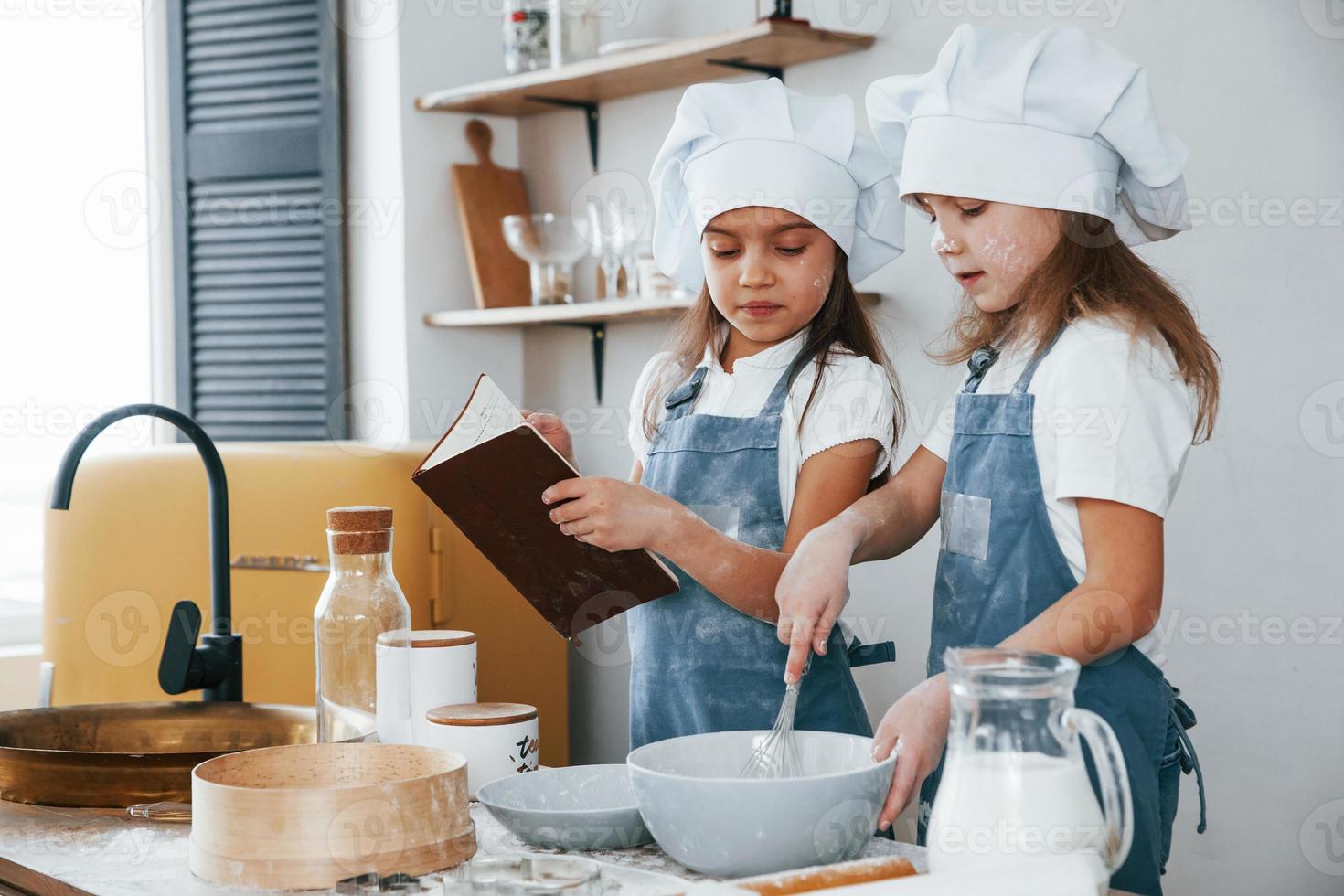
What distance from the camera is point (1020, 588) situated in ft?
4.27

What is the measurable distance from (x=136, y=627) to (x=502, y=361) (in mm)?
978

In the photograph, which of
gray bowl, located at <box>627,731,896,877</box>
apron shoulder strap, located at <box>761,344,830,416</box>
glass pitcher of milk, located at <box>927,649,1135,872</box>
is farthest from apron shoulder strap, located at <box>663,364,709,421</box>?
glass pitcher of milk, located at <box>927,649,1135,872</box>

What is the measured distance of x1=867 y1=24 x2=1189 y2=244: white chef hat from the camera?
1.29 meters

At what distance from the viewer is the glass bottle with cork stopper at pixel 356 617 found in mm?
1271

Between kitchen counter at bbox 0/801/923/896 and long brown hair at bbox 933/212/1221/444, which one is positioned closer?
kitchen counter at bbox 0/801/923/896

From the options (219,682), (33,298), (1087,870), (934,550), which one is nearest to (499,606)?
(934,550)

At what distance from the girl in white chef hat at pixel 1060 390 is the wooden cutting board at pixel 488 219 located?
1500 millimetres

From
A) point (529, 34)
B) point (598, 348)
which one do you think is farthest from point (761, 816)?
point (529, 34)

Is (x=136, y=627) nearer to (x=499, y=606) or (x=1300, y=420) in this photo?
(x=499, y=606)

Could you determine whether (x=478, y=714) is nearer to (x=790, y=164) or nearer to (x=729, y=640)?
(x=729, y=640)

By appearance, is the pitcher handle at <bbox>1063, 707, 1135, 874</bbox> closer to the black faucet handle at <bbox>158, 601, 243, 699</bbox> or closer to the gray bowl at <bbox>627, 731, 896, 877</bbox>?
the gray bowl at <bbox>627, 731, 896, 877</bbox>

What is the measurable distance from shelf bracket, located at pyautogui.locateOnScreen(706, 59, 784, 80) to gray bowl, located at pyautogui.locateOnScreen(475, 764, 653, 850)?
1.52m

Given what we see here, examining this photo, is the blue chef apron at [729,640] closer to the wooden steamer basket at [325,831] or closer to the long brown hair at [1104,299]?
the long brown hair at [1104,299]

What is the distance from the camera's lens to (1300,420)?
181 cm
